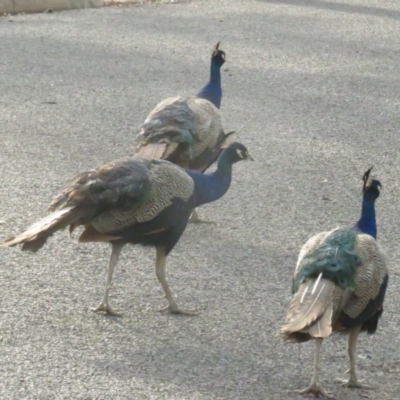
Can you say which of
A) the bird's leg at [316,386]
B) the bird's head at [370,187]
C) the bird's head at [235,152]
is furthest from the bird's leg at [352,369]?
the bird's head at [235,152]

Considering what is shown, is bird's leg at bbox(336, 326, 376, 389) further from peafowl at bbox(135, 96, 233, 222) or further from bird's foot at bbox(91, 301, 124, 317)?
peafowl at bbox(135, 96, 233, 222)

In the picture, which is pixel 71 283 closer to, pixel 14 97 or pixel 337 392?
pixel 337 392

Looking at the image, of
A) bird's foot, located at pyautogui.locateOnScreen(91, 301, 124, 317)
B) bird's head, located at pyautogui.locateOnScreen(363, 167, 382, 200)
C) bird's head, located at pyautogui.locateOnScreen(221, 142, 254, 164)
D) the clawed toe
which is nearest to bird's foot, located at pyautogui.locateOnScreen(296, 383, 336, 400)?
the clawed toe

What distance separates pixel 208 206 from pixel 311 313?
9.55 feet

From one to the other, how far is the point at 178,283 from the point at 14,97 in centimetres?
434

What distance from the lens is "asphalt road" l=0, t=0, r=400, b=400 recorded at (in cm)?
447

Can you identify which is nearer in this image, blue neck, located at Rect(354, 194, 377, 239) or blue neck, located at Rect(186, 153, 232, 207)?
blue neck, located at Rect(354, 194, 377, 239)

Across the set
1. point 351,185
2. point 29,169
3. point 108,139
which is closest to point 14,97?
point 108,139

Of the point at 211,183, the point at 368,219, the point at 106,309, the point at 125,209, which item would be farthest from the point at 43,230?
the point at 368,219

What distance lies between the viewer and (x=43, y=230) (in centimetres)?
476

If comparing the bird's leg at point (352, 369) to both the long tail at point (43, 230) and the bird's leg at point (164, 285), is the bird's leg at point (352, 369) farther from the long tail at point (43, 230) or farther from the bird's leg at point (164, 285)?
the long tail at point (43, 230)

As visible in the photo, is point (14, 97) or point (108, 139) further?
point (14, 97)

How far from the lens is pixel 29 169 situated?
7.32 m

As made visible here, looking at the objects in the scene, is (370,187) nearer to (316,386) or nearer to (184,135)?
(316,386)
